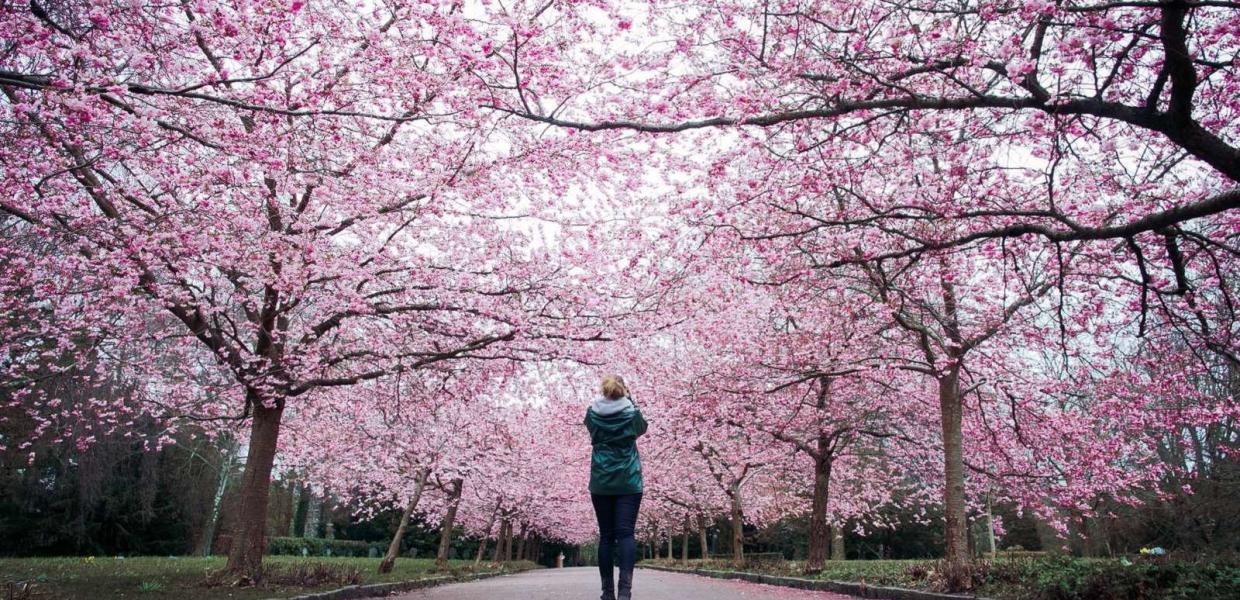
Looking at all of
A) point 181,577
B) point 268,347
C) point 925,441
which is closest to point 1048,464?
point 925,441

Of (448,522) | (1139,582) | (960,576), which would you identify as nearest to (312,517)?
(448,522)

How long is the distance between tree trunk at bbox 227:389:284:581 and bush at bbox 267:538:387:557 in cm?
2609

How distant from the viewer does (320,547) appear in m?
41.1

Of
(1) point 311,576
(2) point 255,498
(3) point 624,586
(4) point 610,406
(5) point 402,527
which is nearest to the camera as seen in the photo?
(3) point 624,586

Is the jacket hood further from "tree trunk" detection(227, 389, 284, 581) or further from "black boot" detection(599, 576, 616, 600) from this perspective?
"tree trunk" detection(227, 389, 284, 581)

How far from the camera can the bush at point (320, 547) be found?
121ft

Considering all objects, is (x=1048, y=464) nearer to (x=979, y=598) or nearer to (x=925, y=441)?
(x=925, y=441)

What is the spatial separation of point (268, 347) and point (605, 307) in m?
5.30

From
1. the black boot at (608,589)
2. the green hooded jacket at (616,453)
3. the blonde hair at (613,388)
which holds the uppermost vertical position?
the blonde hair at (613,388)

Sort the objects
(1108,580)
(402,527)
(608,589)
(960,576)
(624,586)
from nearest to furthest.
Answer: (624,586) → (608,589) → (1108,580) → (960,576) → (402,527)

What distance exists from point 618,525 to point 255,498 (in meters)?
7.42

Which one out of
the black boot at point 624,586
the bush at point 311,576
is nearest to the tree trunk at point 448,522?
the bush at point 311,576

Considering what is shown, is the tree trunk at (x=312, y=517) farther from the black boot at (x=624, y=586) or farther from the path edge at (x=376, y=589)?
the black boot at (x=624, y=586)

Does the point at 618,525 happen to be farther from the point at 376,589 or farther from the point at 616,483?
the point at 376,589
